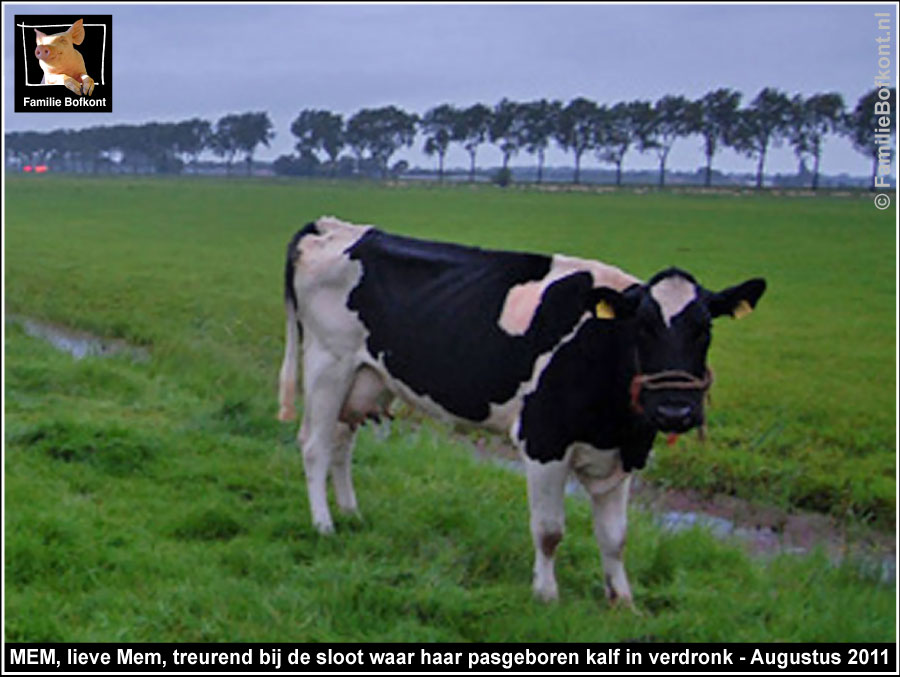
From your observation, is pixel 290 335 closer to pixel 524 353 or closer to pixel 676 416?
pixel 524 353

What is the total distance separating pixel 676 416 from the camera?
393 centimetres

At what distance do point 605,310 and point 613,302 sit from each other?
5cm

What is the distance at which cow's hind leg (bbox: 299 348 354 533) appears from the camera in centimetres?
550

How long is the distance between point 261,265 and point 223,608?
17679 millimetres

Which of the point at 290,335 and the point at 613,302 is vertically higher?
the point at 613,302

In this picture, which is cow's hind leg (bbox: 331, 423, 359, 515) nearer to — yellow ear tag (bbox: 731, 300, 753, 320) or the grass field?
the grass field

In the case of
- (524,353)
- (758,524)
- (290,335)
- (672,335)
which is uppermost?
(672,335)

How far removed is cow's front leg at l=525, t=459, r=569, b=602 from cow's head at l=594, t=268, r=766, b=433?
0.54 metres

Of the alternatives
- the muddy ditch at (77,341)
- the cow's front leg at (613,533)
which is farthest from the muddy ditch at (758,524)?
the muddy ditch at (77,341)

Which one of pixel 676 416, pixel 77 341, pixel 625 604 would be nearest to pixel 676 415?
pixel 676 416

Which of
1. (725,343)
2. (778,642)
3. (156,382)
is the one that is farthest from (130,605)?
(725,343)

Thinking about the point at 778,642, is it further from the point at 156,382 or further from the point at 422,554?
the point at 156,382

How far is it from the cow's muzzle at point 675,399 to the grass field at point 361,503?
0.94 metres

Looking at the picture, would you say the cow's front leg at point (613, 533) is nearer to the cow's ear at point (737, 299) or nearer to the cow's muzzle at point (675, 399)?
the cow's muzzle at point (675, 399)
